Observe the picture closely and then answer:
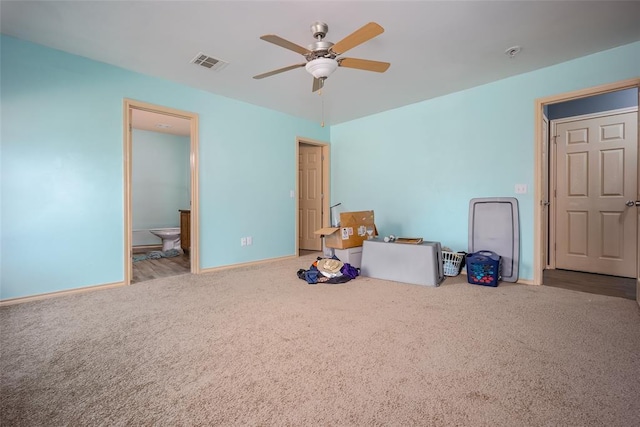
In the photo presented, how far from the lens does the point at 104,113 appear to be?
3.09m

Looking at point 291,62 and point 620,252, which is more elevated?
point 291,62

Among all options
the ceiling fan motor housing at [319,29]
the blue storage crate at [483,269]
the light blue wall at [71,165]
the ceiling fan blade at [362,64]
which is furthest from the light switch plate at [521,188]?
the light blue wall at [71,165]

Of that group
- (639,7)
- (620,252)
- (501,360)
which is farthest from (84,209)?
(620,252)

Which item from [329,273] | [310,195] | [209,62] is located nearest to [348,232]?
[329,273]

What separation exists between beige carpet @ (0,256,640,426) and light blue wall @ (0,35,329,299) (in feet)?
1.44

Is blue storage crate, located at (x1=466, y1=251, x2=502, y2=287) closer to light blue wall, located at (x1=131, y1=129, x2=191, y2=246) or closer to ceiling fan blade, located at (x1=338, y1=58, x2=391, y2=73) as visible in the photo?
ceiling fan blade, located at (x1=338, y1=58, x2=391, y2=73)

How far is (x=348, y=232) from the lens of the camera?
380 centimetres

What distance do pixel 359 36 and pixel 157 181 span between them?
19.8 feet

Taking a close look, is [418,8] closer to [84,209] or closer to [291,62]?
[291,62]

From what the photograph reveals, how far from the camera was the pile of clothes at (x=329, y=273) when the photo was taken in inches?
132

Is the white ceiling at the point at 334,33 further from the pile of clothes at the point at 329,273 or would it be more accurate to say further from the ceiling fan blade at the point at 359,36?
the pile of clothes at the point at 329,273

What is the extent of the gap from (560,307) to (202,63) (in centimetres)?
424

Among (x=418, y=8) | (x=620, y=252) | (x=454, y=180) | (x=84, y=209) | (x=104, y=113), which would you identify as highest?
(x=418, y=8)

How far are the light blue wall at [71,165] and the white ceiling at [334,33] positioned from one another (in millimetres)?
254
